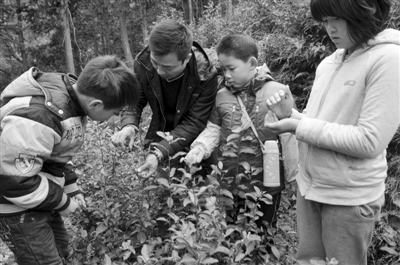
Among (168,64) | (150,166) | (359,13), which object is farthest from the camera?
(168,64)

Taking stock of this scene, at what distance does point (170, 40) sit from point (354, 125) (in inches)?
52.5

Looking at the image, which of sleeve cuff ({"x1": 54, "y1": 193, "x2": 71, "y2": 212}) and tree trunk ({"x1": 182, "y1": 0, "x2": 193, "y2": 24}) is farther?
tree trunk ({"x1": 182, "y1": 0, "x2": 193, "y2": 24})

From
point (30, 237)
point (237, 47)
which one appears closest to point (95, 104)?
point (30, 237)

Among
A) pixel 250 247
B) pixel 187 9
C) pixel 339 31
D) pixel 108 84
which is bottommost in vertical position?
pixel 187 9

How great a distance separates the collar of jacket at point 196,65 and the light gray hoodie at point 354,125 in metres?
0.96

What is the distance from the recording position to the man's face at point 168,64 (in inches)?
98.8

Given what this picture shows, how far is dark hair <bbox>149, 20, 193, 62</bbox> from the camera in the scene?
2.49 meters

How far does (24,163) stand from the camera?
6.09ft

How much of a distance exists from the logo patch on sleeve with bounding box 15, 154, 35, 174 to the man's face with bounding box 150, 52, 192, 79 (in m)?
1.08

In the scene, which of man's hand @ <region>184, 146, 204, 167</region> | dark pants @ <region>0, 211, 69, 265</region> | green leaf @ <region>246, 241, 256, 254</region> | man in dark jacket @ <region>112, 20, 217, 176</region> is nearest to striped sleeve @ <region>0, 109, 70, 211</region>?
dark pants @ <region>0, 211, 69, 265</region>

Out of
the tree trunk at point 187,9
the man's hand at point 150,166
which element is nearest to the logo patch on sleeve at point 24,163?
the man's hand at point 150,166

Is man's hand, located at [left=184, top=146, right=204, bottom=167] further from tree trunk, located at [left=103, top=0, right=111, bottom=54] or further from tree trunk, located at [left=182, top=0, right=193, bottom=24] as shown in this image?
tree trunk, located at [left=182, top=0, right=193, bottom=24]

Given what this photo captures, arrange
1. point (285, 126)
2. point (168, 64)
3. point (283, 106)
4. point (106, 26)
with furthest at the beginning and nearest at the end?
point (106, 26)
point (168, 64)
point (283, 106)
point (285, 126)

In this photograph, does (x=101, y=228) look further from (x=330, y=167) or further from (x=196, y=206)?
(x=330, y=167)
